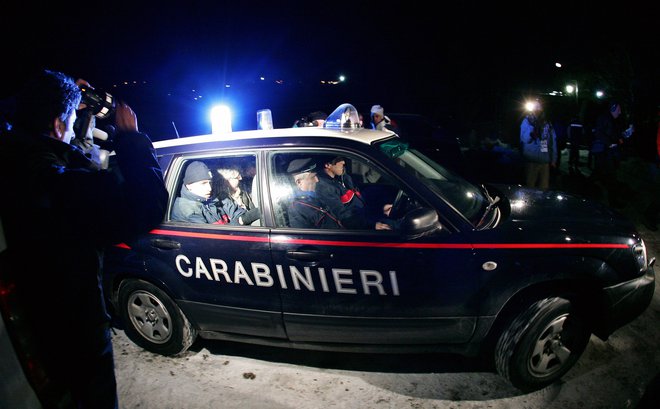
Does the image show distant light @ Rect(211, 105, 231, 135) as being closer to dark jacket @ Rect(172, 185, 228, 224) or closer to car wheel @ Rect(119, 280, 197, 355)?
dark jacket @ Rect(172, 185, 228, 224)

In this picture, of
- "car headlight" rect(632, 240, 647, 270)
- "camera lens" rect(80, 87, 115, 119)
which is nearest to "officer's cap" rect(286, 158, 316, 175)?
"camera lens" rect(80, 87, 115, 119)

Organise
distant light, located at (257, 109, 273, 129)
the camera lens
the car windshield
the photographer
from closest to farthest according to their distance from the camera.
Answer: the camera lens < the car windshield < distant light, located at (257, 109, 273, 129) < the photographer

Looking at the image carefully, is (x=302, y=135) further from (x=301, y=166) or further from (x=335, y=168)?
(x=335, y=168)

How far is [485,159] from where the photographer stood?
1125 centimetres

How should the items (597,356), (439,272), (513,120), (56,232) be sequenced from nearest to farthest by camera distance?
(56,232) → (439,272) → (597,356) → (513,120)

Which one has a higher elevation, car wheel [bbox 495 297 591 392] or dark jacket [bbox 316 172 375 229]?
dark jacket [bbox 316 172 375 229]

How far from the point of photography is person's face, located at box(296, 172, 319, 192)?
125 inches

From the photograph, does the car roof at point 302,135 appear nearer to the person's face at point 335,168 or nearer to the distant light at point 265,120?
the person's face at point 335,168

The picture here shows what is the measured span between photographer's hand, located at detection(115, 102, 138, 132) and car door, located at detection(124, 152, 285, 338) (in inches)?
41.6

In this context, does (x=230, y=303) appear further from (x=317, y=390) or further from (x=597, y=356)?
(x=597, y=356)

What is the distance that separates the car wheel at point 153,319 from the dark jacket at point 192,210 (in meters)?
0.63

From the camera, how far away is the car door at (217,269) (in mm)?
2678

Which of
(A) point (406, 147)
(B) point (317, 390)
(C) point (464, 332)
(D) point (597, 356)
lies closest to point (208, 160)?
(A) point (406, 147)

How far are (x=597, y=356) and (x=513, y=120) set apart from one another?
14.7 meters
